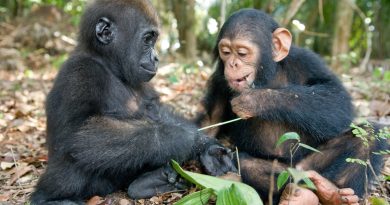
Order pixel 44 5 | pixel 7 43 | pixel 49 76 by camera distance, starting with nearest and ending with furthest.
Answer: pixel 49 76, pixel 7 43, pixel 44 5

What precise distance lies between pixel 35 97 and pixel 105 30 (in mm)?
4540

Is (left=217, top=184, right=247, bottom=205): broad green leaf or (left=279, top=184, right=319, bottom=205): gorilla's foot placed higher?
(left=217, top=184, right=247, bottom=205): broad green leaf

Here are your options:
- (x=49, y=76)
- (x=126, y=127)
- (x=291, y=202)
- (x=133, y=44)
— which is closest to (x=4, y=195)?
(x=126, y=127)

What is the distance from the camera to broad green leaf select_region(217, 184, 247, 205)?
386 centimetres

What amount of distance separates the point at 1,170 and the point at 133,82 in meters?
2.02

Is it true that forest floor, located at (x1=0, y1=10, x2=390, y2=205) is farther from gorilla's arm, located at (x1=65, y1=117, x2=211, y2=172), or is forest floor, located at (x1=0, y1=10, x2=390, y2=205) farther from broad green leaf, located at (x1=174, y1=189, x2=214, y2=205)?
broad green leaf, located at (x1=174, y1=189, x2=214, y2=205)

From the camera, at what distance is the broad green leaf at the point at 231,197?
3.86 meters

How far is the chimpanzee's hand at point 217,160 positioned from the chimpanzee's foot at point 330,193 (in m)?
0.85

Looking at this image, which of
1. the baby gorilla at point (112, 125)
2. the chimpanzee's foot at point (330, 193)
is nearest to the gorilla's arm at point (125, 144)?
the baby gorilla at point (112, 125)

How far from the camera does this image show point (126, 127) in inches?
187

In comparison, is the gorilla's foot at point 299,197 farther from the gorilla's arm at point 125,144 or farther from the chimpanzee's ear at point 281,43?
the chimpanzee's ear at point 281,43

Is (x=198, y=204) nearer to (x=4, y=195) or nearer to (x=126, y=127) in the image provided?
(x=126, y=127)

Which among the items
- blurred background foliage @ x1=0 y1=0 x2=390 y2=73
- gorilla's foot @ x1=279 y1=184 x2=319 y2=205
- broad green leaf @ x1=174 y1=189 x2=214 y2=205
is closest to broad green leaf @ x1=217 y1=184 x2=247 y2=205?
broad green leaf @ x1=174 y1=189 x2=214 y2=205

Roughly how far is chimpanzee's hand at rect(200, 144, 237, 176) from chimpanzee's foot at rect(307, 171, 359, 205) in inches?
33.3
